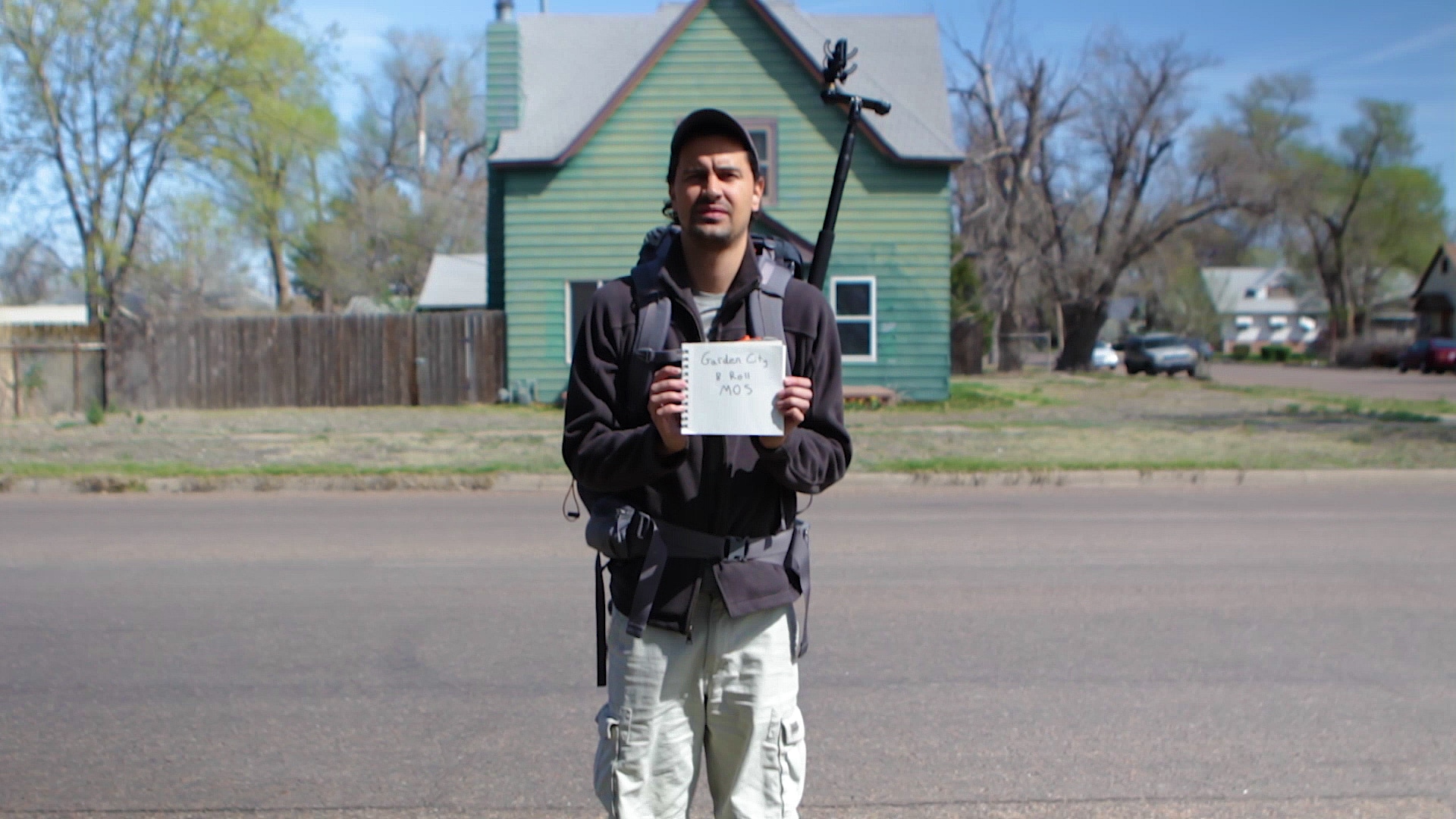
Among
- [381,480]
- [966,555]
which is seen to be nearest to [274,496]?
[381,480]

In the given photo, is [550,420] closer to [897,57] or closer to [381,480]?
[381,480]

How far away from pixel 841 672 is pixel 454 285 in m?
36.2

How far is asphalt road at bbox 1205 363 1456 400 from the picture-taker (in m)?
32.1

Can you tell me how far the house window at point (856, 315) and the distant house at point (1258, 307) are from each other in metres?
88.4

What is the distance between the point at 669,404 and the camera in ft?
8.52

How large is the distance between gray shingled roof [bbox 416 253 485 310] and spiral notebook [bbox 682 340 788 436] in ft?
120

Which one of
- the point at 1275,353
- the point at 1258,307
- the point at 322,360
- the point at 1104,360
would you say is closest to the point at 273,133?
the point at 322,360

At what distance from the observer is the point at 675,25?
72.7 ft

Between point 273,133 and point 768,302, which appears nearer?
point 768,302

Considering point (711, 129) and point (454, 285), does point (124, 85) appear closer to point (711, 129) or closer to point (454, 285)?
point (454, 285)

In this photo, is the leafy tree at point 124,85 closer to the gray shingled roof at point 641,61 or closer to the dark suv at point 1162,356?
the gray shingled roof at point 641,61

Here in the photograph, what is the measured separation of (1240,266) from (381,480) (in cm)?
11824

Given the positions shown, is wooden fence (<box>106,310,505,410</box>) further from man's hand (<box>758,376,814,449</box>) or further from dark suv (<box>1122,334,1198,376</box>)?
dark suv (<box>1122,334,1198,376</box>)

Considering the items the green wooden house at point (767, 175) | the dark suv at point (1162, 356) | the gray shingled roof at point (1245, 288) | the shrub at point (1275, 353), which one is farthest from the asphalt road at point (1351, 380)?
the gray shingled roof at point (1245, 288)
